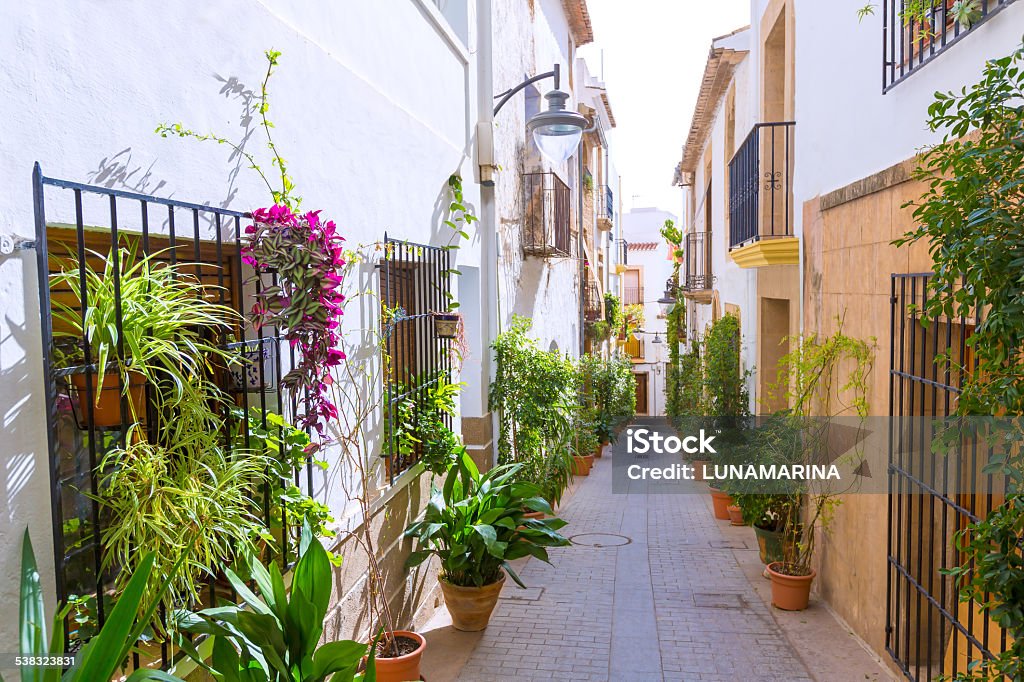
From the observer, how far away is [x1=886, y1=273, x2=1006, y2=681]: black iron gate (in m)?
3.89

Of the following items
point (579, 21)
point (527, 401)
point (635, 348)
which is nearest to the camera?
point (527, 401)

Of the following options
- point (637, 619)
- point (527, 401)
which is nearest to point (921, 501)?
point (637, 619)

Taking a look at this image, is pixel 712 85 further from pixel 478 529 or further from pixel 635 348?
pixel 635 348

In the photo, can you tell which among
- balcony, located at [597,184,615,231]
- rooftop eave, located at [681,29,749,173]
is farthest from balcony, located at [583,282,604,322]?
rooftop eave, located at [681,29,749,173]

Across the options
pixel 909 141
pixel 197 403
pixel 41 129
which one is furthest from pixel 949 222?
pixel 41 129

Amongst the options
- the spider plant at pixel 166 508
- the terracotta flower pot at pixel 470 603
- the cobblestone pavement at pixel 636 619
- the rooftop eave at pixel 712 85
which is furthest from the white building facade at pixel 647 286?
the spider plant at pixel 166 508

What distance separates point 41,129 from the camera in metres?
2.00

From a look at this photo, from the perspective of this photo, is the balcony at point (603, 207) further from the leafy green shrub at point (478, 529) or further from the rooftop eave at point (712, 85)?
the leafy green shrub at point (478, 529)

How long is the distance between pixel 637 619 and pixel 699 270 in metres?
11.1

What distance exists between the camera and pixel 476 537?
4.92 metres

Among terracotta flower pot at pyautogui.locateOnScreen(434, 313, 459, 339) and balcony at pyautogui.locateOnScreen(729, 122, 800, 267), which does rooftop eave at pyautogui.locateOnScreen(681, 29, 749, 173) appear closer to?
balcony at pyautogui.locateOnScreen(729, 122, 800, 267)

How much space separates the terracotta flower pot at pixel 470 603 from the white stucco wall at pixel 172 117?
1.49 meters

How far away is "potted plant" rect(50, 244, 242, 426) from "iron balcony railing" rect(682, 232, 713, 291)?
40.8 feet

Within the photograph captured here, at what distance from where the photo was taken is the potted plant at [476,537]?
4.89m
